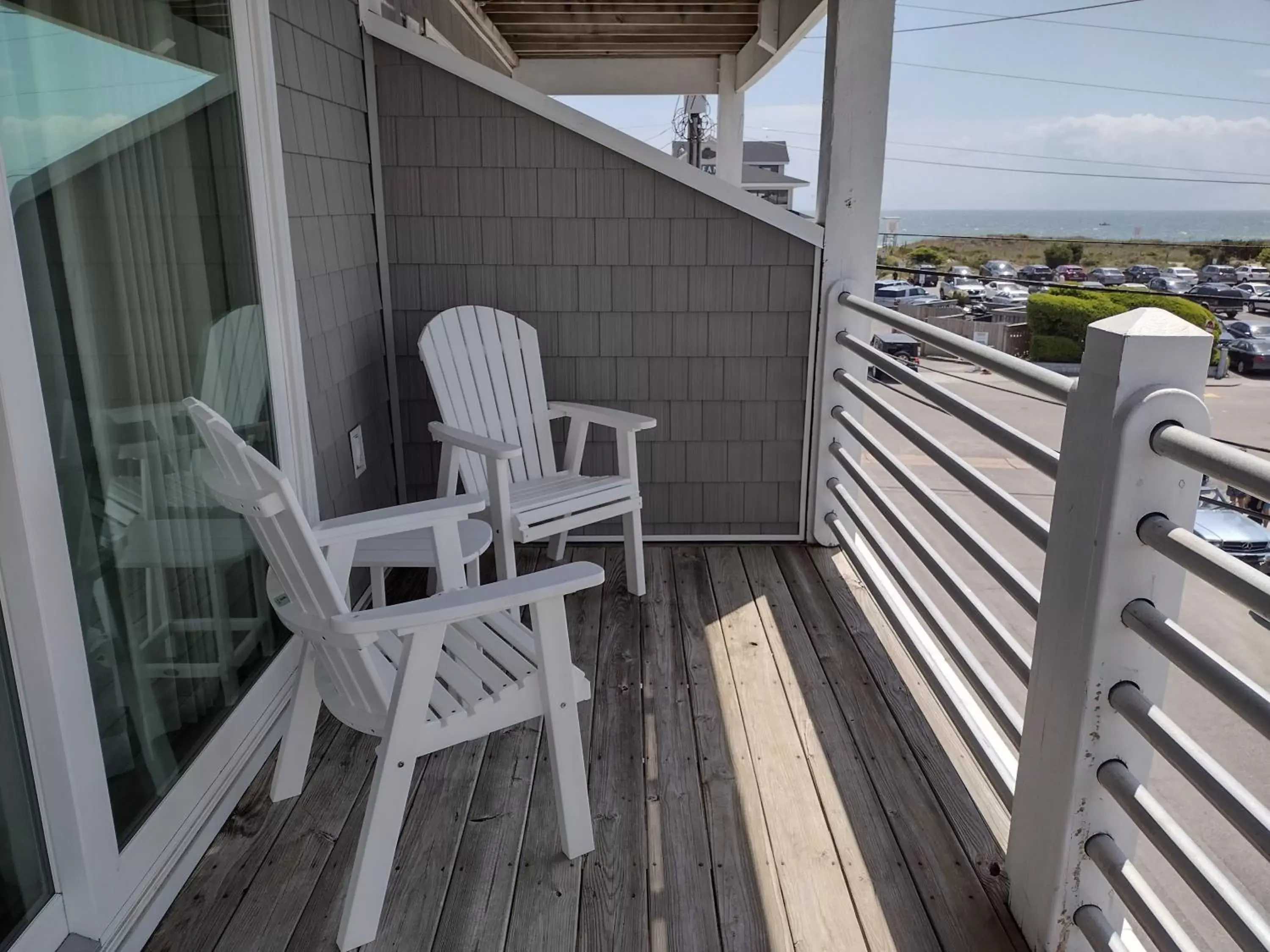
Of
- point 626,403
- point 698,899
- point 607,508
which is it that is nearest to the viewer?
point 698,899

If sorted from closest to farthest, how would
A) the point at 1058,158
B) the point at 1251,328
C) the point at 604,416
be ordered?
the point at 604,416 < the point at 1251,328 < the point at 1058,158

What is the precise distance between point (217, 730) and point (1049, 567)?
1704 mm

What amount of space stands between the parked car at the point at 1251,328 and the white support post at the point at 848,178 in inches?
296

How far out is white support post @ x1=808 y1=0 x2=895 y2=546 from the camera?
125 inches

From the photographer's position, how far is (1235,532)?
814 cm

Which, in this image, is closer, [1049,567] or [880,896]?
[1049,567]

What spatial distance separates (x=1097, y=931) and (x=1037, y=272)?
45.7 feet

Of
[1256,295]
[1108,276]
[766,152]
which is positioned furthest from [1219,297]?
[766,152]

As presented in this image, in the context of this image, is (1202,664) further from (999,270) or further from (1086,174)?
(1086,174)

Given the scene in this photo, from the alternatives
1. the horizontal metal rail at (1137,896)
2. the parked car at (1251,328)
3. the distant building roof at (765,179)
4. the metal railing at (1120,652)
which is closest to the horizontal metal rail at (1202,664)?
the metal railing at (1120,652)

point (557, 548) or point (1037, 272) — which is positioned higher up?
point (1037, 272)

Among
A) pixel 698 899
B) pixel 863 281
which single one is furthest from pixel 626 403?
pixel 698 899

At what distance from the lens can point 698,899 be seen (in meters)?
1.80

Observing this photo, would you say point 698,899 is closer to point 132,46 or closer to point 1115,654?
point 1115,654
